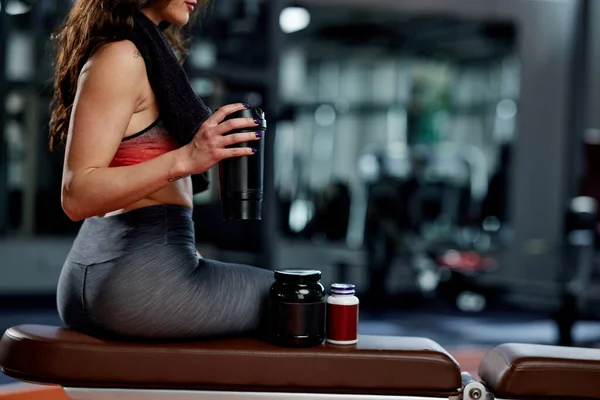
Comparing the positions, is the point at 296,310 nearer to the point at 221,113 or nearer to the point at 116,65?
the point at 221,113

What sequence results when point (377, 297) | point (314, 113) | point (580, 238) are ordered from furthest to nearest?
1. point (314, 113)
2. point (377, 297)
3. point (580, 238)

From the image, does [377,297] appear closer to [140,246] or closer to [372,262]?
[372,262]

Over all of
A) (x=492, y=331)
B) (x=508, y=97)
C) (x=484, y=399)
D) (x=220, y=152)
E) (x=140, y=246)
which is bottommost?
(x=492, y=331)

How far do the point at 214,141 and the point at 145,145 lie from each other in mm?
194

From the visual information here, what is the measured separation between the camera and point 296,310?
4.51ft

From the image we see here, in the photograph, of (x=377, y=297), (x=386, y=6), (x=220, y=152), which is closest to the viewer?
(x=220, y=152)

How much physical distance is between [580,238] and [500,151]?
2.56m

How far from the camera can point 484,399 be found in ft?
4.56

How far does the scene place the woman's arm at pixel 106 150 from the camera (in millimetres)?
1275

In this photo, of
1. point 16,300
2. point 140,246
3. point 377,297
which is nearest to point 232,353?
point 140,246

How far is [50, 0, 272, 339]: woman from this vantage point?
1278mm

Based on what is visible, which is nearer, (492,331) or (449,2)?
(492,331)

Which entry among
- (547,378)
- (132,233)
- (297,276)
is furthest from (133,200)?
(547,378)

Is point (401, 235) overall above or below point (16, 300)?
above
